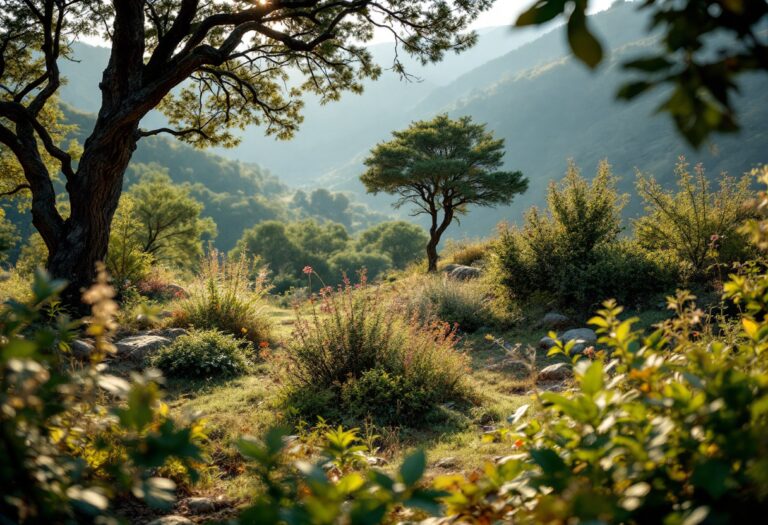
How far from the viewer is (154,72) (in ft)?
24.0

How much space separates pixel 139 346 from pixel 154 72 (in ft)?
13.6

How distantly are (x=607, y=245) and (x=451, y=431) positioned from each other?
6.41 m

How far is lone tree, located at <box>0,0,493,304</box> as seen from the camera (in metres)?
7.03

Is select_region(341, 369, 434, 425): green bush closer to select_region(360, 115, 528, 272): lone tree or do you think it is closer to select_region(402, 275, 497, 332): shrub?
select_region(402, 275, 497, 332): shrub

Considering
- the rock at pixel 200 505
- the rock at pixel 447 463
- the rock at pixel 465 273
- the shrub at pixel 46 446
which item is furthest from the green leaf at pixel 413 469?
the rock at pixel 465 273

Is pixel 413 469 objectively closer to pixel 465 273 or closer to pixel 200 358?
pixel 200 358

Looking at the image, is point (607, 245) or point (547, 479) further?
point (607, 245)

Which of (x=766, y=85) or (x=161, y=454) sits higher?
(x=161, y=454)

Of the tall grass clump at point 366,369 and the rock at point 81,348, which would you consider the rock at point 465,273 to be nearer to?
the tall grass clump at point 366,369

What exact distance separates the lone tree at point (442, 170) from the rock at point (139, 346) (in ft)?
35.8

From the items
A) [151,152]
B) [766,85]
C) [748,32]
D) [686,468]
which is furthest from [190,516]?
[766,85]

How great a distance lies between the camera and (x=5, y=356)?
797 mm

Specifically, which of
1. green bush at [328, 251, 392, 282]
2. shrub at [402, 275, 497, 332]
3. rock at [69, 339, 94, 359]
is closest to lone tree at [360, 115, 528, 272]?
shrub at [402, 275, 497, 332]

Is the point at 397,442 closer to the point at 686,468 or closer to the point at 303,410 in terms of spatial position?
the point at 303,410
